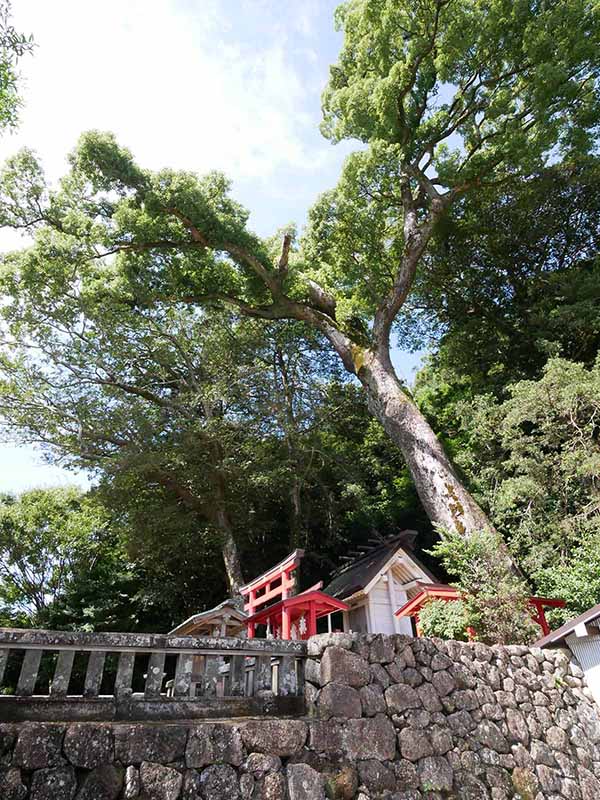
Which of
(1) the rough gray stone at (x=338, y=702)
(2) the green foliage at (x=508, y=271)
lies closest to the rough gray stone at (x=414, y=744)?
(1) the rough gray stone at (x=338, y=702)

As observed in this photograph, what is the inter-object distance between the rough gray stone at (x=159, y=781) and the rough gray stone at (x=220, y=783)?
17 centimetres

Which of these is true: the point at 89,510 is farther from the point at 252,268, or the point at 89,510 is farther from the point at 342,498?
the point at 252,268

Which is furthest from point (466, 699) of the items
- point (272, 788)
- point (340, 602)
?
point (340, 602)

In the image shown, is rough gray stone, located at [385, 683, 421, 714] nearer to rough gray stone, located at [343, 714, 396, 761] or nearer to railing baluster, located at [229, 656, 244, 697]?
rough gray stone, located at [343, 714, 396, 761]

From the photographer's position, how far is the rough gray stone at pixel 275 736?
127 inches

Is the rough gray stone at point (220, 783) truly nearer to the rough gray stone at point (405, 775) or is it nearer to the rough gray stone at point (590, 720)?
the rough gray stone at point (405, 775)

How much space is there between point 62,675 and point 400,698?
2728 mm

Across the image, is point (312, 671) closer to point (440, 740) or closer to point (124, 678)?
point (440, 740)

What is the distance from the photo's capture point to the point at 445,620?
21.2ft

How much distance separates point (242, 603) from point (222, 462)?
3.89 m

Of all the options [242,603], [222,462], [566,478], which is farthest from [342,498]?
[566,478]

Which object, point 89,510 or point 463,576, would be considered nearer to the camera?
point 463,576

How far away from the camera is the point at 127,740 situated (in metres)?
2.85

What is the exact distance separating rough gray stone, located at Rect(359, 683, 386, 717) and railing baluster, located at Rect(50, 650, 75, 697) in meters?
2.24
